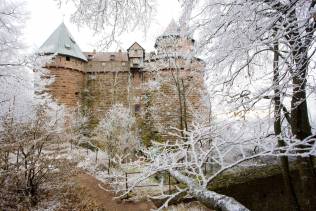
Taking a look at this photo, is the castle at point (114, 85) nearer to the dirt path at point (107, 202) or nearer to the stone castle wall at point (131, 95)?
the stone castle wall at point (131, 95)

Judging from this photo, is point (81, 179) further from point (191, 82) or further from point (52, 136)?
point (191, 82)

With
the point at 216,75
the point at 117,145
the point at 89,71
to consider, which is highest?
the point at 89,71

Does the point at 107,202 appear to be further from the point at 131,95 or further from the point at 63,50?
the point at 63,50

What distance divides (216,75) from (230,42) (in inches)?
30.0

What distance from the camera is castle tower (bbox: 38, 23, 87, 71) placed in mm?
24094

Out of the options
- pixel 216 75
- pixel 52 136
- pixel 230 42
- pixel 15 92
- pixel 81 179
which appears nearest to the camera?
pixel 230 42

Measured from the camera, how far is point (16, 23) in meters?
10.3

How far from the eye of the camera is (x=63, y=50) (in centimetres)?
2466

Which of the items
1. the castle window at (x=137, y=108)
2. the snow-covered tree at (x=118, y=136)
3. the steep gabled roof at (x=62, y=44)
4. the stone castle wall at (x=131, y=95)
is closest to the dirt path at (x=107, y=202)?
the snow-covered tree at (x=118, y=136)

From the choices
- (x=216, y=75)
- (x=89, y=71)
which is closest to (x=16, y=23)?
(x=216, y=75)

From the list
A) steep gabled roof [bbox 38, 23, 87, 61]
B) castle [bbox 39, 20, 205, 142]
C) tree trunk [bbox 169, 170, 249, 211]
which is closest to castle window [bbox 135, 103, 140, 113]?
castle [bbox 39, 20, 205, 142]

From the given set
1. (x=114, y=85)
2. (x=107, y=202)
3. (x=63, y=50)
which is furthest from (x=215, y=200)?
(x=63, y=50)

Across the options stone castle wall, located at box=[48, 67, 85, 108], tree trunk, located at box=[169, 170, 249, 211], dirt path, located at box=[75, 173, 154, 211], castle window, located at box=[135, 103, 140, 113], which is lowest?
dirt path, located at box=[75, 173, 154, 211]

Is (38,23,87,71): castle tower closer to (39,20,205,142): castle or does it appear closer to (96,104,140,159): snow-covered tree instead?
(39,20,205,142): castle
